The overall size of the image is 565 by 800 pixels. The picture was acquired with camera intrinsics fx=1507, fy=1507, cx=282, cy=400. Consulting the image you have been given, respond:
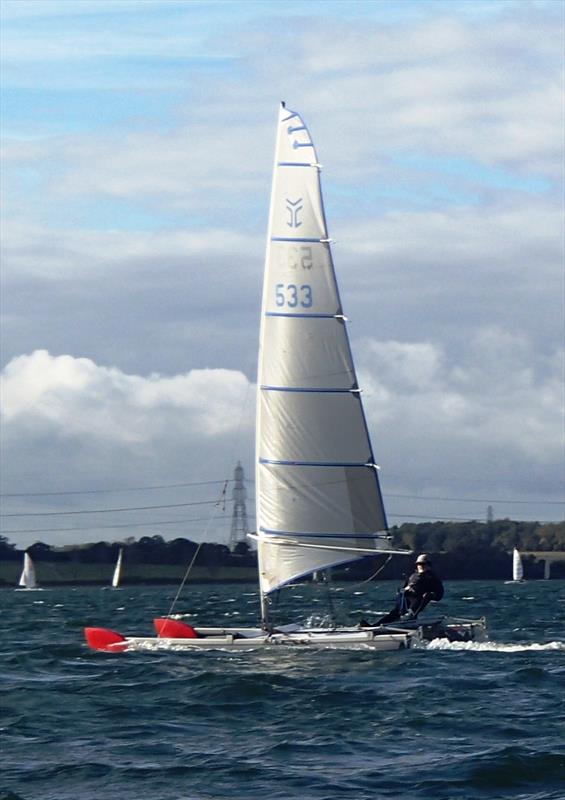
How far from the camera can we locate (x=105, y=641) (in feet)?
116

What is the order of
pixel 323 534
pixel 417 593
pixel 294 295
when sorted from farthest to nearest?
pixel 294 295
pixel 323 534
pixel 417 593

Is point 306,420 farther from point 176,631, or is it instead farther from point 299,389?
point 176,631

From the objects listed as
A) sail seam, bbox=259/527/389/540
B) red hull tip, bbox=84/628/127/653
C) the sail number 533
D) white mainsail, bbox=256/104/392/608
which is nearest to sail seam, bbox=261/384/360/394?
white mainsail, bbox=256/104/392/608

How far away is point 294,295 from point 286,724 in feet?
50.8

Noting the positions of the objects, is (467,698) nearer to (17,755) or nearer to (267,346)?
(17,755)

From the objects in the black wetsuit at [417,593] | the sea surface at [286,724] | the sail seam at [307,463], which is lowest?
the sea surface at [286,724]

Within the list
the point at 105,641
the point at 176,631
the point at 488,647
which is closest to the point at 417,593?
the point at 488,647

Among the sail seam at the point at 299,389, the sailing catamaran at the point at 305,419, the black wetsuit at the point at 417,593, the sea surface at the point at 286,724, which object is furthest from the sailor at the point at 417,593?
the sail seam at the point at 299,389

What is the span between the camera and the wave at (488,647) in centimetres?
3372

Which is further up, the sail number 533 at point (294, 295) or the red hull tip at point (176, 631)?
the sail number 533 at point (294, 295)

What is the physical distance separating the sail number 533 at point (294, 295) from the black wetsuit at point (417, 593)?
712 centimetres

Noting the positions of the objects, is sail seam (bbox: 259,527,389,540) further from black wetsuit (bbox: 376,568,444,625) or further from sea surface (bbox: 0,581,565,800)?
sea surface (bbox: 0,581,565,800)

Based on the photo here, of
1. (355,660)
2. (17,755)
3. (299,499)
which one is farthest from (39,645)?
(17,755)

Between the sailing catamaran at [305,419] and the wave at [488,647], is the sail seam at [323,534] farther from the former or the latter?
the wave at [488,647]
